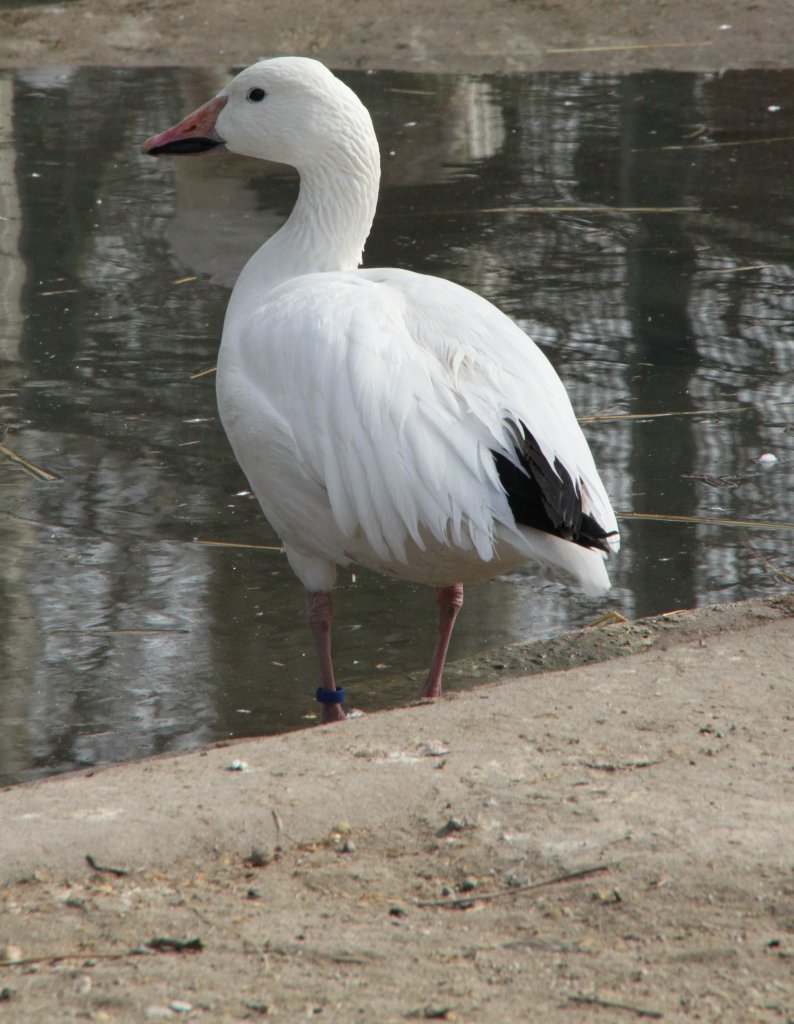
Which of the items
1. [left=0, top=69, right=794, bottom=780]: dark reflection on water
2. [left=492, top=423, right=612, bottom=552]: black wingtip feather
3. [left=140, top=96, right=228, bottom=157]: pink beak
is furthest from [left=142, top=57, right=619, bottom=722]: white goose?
[left=0, top=69, right=794, bottom=780]: dark reflection on water

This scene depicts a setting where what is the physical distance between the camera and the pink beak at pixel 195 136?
4.89 meters

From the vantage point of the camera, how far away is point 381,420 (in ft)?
12.2

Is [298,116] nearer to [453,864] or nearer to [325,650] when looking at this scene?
[325,650]

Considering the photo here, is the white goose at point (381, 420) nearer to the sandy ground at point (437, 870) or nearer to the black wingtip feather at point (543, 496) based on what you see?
the black wingtip feather at point (543, 496)

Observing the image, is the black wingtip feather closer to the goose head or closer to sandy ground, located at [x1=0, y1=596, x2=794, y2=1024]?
sandy ground, located at [x1=0, y1=596, x2=794, y2=1024]

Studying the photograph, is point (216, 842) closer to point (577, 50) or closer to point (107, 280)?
point (107, 280)

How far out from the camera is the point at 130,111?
10.4 metres

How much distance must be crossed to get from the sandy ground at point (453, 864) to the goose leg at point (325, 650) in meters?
0.43

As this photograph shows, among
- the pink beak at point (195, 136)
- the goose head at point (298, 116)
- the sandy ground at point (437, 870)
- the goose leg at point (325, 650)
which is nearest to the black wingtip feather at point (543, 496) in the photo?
the sandy ground at point (437, 870)

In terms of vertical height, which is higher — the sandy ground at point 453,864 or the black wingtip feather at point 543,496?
the black wingtip feather at point 543,496

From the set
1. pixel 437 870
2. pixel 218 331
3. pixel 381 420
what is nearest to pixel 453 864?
pixel 437 870

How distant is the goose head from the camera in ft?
14.9

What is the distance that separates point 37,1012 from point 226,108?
10.5ft

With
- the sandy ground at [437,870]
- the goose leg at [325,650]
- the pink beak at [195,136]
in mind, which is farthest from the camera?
the pink beak at [195,136]
